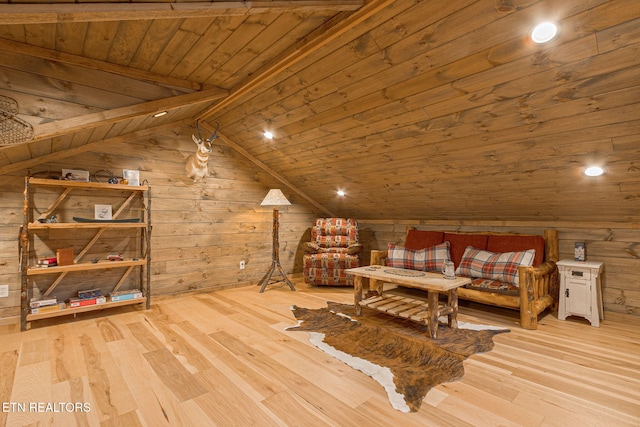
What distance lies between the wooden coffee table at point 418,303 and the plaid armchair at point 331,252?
110 centimetres

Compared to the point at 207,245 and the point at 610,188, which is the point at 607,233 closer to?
the point at 610,188

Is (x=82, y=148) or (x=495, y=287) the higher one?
(x=82, y=148)

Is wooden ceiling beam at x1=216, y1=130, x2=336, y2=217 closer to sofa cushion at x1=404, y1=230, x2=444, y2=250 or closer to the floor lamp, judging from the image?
the floor lamp

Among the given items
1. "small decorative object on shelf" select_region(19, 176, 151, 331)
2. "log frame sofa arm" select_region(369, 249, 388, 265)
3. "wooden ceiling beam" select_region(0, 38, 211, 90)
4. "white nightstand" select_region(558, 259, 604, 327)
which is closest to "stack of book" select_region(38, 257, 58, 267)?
"small decorative object on shelf" select_region(19, 176, 151, 331)

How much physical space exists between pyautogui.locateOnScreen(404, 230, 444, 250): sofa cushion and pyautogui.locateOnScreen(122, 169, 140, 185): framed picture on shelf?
363cm

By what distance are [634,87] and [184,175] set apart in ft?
14.3

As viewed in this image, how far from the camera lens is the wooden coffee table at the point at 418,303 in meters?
2.74

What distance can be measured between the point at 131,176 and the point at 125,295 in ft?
4.46

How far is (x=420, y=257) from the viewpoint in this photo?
164 inches

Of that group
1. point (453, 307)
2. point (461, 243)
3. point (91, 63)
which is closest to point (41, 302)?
point (91, 63)

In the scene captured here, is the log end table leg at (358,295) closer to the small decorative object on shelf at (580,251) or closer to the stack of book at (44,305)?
the small decorative object on shelf at (580,251)

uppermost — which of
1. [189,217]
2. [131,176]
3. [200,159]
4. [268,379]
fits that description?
[200,159]

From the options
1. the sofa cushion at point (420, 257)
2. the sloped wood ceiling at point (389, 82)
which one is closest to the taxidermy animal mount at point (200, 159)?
the sloped wood ceiling at point (389, 82)

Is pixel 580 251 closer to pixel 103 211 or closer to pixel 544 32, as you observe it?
pixel 544 32
